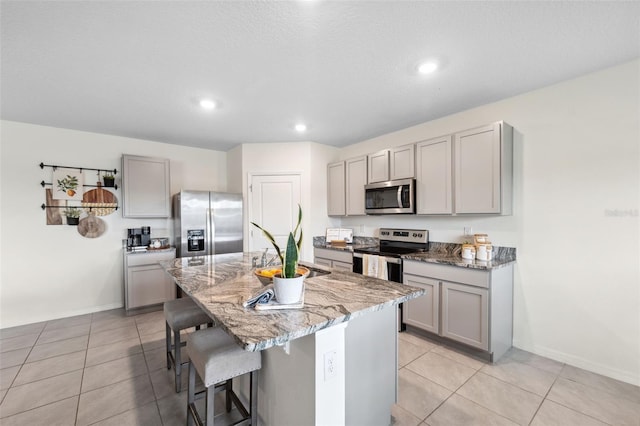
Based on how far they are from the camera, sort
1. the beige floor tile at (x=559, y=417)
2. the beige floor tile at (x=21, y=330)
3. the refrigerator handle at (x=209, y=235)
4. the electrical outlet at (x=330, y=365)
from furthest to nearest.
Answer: the refrigerator handle at (x=209, y=235)
the beige floor tile at (x=21, y=330)
the beige floor tile at (x=559, y=417)
the electrical outlet at (x=330, y=365)

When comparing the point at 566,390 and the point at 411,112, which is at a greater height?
the point at 411,112

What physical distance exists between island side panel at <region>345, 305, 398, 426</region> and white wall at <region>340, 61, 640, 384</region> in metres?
1.81

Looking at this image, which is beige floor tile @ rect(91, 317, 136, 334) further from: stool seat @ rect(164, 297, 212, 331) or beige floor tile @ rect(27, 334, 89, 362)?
stool seat @ rect(164, 297, 212, 331)

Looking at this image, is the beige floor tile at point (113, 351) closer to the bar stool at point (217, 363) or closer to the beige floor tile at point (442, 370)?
the bar stool at point (217, 363)

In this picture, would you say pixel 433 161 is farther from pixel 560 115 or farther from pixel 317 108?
pixel 317 108

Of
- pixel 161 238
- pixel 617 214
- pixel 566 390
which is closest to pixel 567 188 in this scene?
pixel 617 214

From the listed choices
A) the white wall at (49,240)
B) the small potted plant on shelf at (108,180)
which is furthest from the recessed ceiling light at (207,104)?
the small potted plant on shelf at (108,180)

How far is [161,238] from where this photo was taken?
4.15 meters

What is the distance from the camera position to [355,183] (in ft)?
13.0

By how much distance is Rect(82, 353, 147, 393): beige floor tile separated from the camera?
2.12 metres

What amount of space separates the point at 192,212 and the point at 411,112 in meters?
3.18

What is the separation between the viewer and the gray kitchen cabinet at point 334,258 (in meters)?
3.59

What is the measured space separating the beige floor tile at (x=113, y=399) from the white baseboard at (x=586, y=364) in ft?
10.8

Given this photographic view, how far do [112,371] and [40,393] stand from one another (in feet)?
1.40
